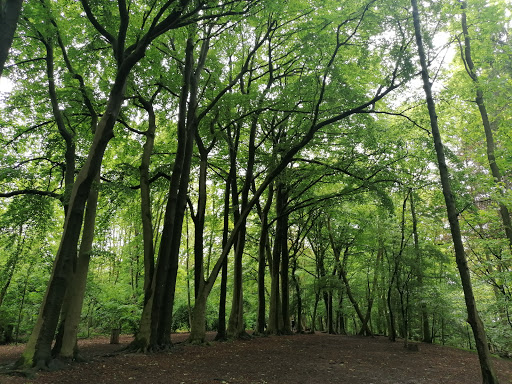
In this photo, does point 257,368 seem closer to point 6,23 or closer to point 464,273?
point 464,273

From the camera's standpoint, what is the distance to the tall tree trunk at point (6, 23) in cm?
421

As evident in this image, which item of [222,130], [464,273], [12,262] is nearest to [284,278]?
[222,130]

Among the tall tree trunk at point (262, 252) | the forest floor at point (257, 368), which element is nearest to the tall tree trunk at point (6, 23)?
the forest floor at point (257, 368)

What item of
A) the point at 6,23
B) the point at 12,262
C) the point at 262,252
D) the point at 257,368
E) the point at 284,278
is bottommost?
the point at 257,368

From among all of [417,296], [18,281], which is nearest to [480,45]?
[417,296]

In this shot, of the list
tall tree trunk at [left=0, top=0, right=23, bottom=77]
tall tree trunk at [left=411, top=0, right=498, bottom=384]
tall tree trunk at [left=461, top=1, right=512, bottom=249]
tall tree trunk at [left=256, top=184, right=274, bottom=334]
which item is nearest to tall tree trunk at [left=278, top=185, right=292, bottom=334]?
tall tree trunk at [left=256, top=184, right=274, bottom=334]

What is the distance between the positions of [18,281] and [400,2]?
774 inches

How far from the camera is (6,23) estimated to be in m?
4.23

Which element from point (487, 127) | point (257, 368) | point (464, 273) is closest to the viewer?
point (464, 273)

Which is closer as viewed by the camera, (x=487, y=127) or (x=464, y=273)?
(x=464, y=273)

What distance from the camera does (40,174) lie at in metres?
11.5

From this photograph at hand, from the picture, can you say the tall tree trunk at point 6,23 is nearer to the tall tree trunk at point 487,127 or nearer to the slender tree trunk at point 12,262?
the slender tree trunk at point 12,262

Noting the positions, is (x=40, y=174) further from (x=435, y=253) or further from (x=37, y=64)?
(x=435, y=253)

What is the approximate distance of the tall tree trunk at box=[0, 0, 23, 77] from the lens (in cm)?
421
